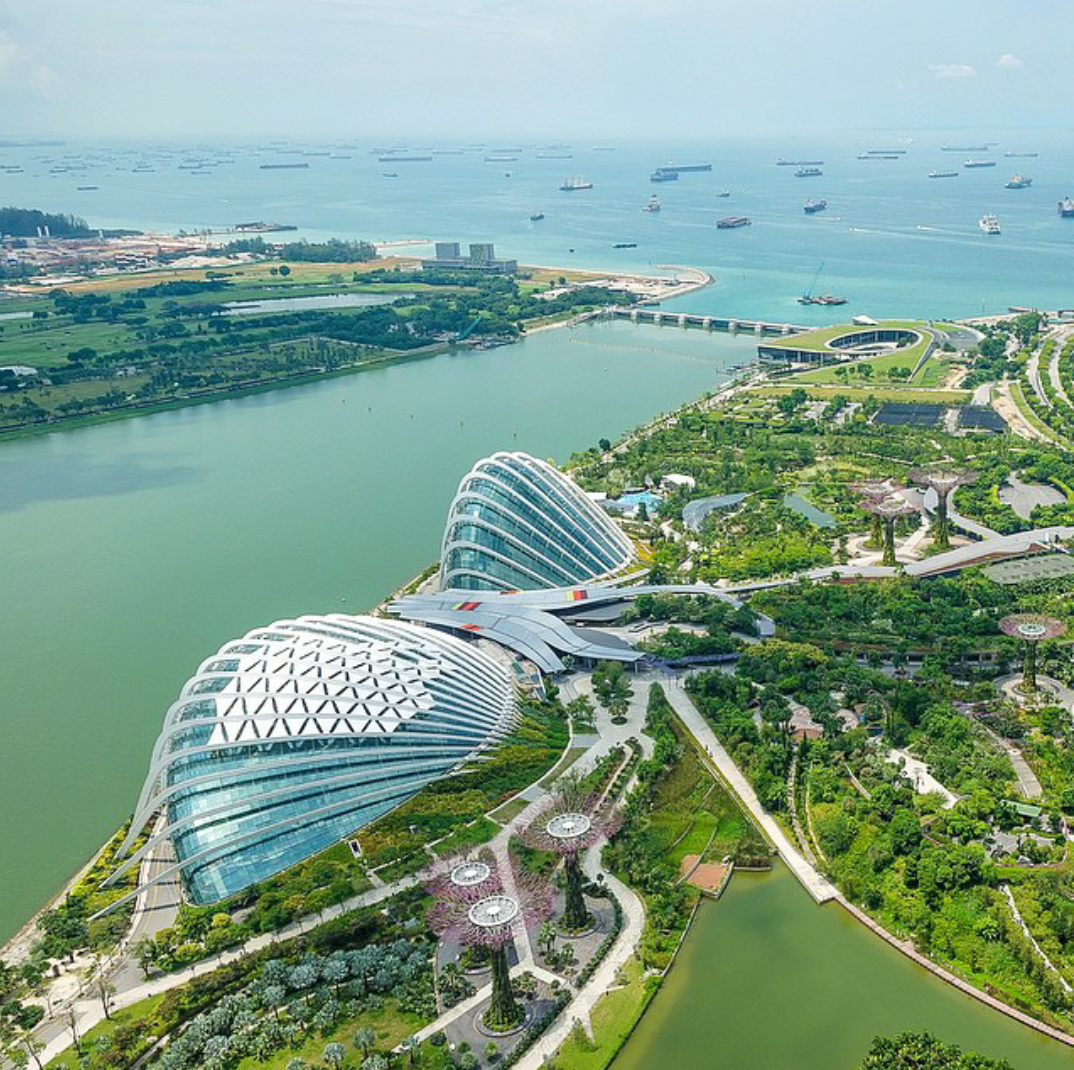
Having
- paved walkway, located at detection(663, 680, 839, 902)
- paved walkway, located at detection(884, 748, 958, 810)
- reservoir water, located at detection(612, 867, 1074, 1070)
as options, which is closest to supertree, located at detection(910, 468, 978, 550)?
paved walkway, located at detection(663, 680, 839, 902)

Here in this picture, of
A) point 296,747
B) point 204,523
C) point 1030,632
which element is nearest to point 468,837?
point 296,747

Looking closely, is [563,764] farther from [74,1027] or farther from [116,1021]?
[74,1027]

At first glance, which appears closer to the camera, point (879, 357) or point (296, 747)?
point (296, 747)

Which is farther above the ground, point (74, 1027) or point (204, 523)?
point (204, 523)

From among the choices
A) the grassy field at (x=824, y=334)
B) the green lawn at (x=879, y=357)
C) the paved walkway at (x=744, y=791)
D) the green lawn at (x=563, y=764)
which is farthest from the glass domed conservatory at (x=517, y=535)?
the grassy field at (x=824, y=334)

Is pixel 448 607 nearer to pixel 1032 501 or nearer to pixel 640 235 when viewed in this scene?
pixel 1032 501

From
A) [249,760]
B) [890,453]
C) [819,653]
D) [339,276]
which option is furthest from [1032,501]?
[339,276]

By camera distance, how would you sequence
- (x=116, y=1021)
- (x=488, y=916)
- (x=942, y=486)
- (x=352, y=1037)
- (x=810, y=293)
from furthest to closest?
(x=810, y=293) < (x=942, y=486) < (x=116, y=1021) < (x=352, y=1037) < (x=488, y=916)

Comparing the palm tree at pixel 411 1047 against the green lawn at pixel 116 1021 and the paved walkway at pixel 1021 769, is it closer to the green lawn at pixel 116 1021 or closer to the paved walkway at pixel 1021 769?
the green lawn at pixel 116 1021
